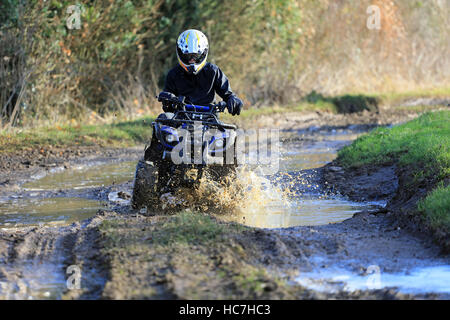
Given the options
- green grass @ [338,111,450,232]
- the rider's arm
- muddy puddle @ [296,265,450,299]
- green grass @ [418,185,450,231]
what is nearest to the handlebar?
the rider's arm

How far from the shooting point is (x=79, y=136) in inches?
603

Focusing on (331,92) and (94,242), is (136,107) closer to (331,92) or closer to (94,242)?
(331,92)

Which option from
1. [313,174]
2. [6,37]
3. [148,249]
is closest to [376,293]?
[148,249]

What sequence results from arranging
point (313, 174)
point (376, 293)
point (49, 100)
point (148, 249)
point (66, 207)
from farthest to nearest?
1. point (49, 100)
2. point (313, 174)
3. point (66, 207)
4. point (148, 249)
5. point (376, 293)

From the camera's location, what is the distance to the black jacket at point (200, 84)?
9062 millimetres

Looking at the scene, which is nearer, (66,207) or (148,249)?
(148,249)

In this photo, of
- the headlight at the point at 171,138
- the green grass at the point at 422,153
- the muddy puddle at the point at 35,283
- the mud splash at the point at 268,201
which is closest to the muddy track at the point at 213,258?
the muddy puddle at the point at 35,283

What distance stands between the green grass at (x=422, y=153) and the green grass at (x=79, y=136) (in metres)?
4.80

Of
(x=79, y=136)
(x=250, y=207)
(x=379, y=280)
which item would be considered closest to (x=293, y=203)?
(x=250, y=207)

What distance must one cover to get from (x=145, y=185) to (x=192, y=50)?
1691mm

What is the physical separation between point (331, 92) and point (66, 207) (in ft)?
57.2

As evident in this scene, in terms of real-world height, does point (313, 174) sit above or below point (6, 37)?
below
